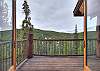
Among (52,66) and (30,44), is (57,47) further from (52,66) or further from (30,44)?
(52,66)

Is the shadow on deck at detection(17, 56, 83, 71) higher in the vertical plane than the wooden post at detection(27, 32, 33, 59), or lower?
lower

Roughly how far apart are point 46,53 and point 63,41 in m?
0.95

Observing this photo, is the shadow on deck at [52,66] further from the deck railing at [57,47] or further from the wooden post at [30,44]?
the deck railing at [57,47]

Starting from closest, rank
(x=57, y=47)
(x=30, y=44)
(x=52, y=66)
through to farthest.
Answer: (x=52, y=66)
(x=30, y=44)
(x=57, y=47)

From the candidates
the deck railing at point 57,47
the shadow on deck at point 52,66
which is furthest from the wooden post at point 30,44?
the shadow on deck at point 52,66

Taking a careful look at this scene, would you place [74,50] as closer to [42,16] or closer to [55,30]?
[55,30]

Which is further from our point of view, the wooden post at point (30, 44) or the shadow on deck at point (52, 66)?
the wooden post at point (30, 44)

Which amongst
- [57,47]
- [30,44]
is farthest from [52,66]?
[57,47]

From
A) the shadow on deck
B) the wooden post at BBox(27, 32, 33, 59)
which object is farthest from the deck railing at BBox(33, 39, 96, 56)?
the shadow on deck

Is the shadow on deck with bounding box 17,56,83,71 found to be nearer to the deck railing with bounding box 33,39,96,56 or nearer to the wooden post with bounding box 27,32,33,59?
the wooden post with bounding box 27,32,33,59

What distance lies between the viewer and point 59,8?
9336 millimetres

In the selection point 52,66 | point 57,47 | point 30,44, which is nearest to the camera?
point 52,66

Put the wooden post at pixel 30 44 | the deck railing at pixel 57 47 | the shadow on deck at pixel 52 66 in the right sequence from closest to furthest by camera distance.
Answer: the shadow on deck at pixel 52 66 < the wooden post at pixel 30 44 < the deck railing at pixel 57 47

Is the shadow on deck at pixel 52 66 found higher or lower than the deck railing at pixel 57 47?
lower
